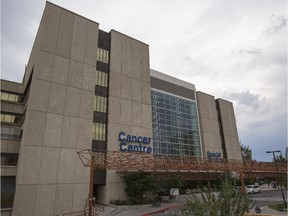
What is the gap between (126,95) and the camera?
4378 cm

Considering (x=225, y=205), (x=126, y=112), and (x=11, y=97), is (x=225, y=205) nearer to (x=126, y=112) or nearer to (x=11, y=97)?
(x=126, y=112)

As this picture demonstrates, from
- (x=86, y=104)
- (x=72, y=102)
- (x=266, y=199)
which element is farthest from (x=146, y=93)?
(x=266, y=199)

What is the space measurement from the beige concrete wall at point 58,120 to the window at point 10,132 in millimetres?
6222

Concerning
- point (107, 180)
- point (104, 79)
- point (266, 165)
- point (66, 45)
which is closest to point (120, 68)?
point (104, 79)

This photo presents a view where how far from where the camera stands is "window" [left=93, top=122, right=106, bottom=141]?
A: 38.3 meters

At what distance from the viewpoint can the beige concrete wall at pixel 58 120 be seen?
3019 centimetres

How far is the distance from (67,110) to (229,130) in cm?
5385

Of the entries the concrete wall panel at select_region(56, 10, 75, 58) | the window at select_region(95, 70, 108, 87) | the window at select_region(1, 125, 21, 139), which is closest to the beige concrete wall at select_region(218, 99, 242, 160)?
the window at select_region(95, 70, 108, 87)

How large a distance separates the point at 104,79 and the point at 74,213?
2321cm

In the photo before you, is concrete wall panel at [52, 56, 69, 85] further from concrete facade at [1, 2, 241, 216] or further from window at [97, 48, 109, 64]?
window at [97, 48, 109, 64]

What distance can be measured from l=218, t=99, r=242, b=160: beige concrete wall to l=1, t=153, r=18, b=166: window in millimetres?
55744

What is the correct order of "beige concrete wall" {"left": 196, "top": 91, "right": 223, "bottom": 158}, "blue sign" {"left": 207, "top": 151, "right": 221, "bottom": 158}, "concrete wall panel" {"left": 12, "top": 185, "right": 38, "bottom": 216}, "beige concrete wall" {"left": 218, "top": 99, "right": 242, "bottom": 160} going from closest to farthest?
"concrete wall panel" {"left": 12, "top": 185, "right": 38, "bottom": 216} < "blue sign" {"left": 207, "top": 151, "right": 221, "bottom": 158} < "beige concrete wall" {"left": 196, "top": 91, "right": 223, "bottom": 158} < "beige concrete wall" {"left": 218, "top": 99, "right": 242, "bottom": 160}

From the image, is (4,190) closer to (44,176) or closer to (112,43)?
(44,176)

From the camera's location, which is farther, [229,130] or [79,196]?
[229,130]
